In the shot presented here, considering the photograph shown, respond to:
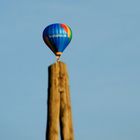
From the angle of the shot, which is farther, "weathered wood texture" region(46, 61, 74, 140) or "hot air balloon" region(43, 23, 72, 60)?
"hot air balloon" region(43, 23, 72, 60)

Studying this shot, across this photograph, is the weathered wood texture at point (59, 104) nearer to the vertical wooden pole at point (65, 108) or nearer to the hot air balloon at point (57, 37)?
the vertical wooden pole at point (65, 108)

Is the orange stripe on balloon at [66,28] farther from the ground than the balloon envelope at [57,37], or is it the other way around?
the orange stripe on balloon at [66,28]

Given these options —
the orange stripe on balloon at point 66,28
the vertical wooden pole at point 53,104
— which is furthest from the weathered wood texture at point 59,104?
the orange stripe on balloon at point 66,28

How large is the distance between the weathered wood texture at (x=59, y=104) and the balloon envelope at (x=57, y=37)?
7.37 m

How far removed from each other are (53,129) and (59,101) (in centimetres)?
72

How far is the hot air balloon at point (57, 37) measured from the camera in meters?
20.3

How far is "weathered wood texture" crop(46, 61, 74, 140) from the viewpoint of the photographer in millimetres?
12570

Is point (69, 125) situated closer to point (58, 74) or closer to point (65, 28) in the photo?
point (58, 74)

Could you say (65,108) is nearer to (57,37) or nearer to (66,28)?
(57,37)


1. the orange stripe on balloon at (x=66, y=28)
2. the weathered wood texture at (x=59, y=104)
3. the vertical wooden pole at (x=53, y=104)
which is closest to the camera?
the vertical wooden pole at (x=53, y=104)

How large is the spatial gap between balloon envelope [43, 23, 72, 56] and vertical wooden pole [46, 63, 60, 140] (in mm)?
7358

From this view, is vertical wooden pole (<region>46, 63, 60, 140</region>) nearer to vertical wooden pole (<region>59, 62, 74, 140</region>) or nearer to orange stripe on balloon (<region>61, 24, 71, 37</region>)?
vertical wooden pole (<region>59, 62, 74, 140</region>)

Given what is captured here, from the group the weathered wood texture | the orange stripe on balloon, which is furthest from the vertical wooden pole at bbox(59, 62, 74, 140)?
the orange stripe on balloon

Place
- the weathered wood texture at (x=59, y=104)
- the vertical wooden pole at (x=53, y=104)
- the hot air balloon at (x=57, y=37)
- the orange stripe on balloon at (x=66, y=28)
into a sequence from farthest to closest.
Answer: the orange stripe on balloon at (x=66, y=28) → the hot air balloon at (x=57, y=37) → the weathered wood texture at (x=59, y=104) → the vertical wooden pole at (x=53, y=104)
